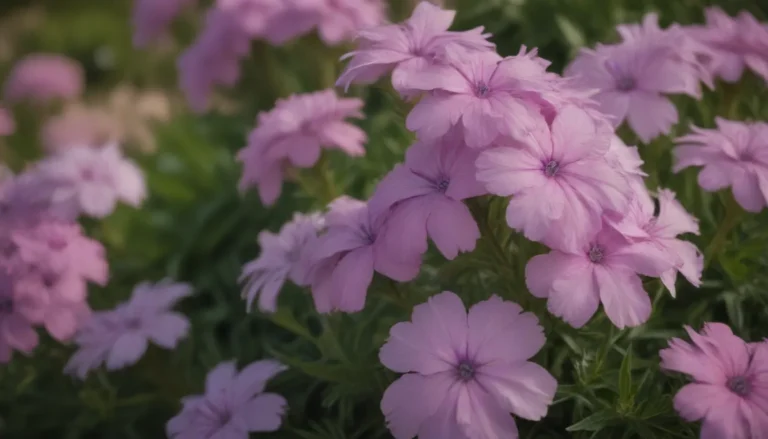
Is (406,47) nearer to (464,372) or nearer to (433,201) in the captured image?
(433,201)

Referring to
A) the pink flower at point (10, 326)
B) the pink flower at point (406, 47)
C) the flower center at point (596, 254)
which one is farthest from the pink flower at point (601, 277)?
the pink flower at point (10, 326)

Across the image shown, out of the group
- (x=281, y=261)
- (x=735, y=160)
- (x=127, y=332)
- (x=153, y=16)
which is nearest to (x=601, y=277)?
(x=735, y=160)

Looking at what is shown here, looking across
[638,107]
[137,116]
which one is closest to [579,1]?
[638,107]

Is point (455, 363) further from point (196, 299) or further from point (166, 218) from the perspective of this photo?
point (166, 218)

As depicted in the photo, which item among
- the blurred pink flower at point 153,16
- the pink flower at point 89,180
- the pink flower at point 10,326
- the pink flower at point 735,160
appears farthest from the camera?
the blurred pink flower at point 153,16

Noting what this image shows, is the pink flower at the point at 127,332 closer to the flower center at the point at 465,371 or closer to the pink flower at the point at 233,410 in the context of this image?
the pink flower at the point at 233,410

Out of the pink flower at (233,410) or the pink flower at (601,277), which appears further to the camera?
the pink flower at (233,410)
